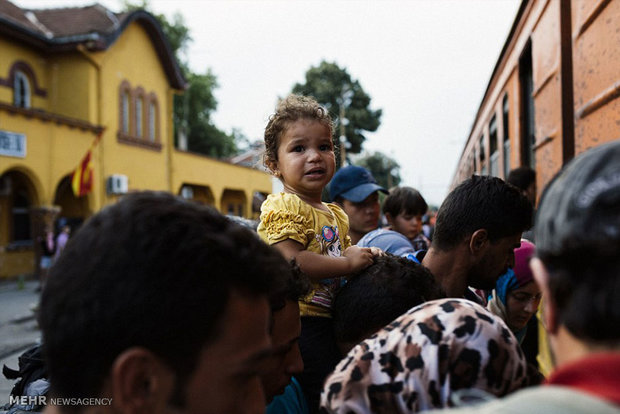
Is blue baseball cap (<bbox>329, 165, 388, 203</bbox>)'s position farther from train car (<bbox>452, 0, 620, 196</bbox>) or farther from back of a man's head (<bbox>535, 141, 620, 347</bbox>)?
back of a man's head (<bbox>535, 141, 620, 347</bbox>)

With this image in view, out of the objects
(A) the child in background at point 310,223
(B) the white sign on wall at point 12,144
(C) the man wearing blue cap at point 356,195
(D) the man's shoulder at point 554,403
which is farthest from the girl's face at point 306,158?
(B) the white sign on wall at point 12,144

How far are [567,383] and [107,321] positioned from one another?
0.67 m

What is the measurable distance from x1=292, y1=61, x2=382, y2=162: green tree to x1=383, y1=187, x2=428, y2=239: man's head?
3181cm

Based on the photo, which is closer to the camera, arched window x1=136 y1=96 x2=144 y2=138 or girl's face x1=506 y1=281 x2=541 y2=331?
girl's face x1=506 y1=281 x2=541 y2=331

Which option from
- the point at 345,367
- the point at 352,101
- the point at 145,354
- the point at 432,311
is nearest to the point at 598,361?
the point at 432,311

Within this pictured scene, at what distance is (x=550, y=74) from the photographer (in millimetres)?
4559

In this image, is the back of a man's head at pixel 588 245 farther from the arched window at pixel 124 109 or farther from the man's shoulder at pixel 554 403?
the arched window at pixel 124 109

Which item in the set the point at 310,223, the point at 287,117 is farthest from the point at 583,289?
the point at 287,117

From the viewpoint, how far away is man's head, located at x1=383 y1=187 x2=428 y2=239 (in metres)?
4.66

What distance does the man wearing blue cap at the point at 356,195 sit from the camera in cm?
381

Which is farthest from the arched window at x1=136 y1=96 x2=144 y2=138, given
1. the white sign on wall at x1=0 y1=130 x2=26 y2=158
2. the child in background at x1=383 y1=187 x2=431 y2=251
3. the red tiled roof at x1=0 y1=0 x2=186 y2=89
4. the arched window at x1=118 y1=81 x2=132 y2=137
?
the child in background at x1=383 y1=187 x2=431 y2=251

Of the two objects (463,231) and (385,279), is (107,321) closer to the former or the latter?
(385,279)

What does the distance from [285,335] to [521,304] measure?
131cm

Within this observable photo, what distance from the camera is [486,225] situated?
6.72ft
